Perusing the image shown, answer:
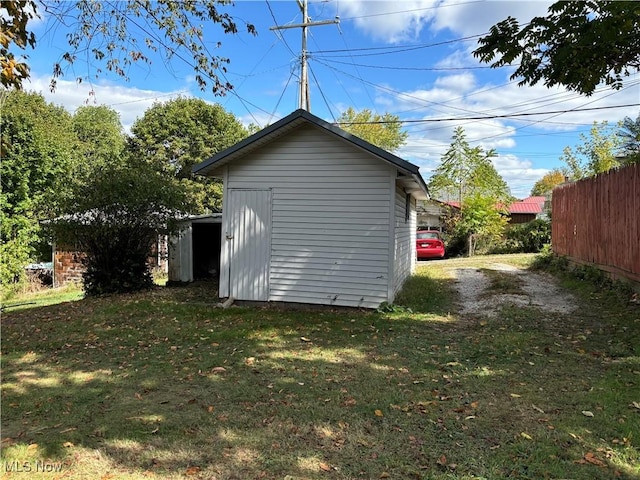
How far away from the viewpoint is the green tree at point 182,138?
26828mm

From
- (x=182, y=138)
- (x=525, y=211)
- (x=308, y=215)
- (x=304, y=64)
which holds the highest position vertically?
(x=304, y=64)

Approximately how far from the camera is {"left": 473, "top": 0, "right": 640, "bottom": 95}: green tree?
16.8ft

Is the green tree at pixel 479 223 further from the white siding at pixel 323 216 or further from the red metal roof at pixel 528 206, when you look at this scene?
the white siding at pixel 323 216

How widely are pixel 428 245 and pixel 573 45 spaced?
50.4 feet

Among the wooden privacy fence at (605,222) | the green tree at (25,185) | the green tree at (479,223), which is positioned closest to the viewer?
the wooden privacy fence at (605,222)

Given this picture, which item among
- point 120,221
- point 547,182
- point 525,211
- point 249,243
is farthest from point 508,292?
point 547,182

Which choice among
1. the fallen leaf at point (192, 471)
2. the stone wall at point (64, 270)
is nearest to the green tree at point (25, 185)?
the stone wall at point (64, 270)

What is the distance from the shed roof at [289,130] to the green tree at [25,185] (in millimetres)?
9144

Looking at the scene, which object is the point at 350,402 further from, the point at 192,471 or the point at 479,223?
the point at 479,223

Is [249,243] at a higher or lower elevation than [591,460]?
higher

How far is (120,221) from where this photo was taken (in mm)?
9531

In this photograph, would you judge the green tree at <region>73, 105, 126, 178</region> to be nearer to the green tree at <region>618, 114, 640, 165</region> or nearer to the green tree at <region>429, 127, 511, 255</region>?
the green tree at <region>429, 127, 511, 255</region>

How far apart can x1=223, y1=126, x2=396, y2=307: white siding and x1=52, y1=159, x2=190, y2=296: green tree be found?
242cm

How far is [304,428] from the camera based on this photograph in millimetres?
3279
